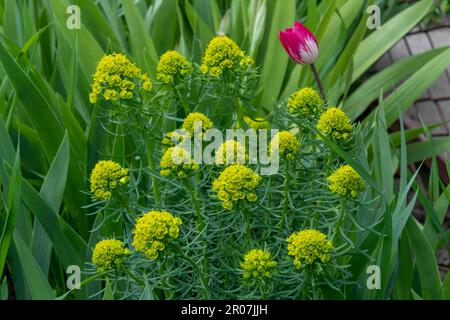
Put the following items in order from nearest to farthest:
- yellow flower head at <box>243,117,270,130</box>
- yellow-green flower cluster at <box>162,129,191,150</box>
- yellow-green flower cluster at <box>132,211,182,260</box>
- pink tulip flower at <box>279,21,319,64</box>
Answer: yellow-green flower cluster at <box>132,211,182,260</box> → yellow-green flower cluster at <box>162,129,191,150</box> → yellow flower head at <box>243,117,270,130</box> → pink tulip flower at <box>279,21,319,64</box>

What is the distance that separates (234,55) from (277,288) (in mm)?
284

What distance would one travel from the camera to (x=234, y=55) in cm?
94

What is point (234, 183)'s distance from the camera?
82 centimetres

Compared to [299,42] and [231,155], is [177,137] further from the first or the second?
[299,42]

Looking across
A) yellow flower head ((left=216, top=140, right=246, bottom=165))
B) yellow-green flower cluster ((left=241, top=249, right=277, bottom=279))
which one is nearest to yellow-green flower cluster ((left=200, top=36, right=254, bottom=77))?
yellow flower head ((left=216, top=140, right=246, bottom=165))

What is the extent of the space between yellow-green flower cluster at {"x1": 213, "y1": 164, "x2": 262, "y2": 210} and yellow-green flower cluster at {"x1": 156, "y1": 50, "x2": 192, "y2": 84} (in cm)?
18

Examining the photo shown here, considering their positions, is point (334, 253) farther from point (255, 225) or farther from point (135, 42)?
point (135, 42)

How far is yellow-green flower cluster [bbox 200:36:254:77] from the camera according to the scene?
93cm

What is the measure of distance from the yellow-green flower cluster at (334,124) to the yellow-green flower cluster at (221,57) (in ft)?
0.38

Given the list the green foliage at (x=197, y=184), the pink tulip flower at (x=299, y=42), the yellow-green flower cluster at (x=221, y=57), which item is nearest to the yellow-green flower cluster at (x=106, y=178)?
the green foliage at (x=197, y=184)

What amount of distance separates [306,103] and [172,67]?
0.55ft

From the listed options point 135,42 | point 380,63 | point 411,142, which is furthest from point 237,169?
point 380,63

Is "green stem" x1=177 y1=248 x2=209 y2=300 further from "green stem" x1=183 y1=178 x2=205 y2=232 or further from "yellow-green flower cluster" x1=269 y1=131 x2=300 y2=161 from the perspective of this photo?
"yellow-green flower cluster" x1=269 y1=131 x2=300 y2=161

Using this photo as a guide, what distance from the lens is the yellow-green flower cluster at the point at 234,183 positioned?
82 cm
